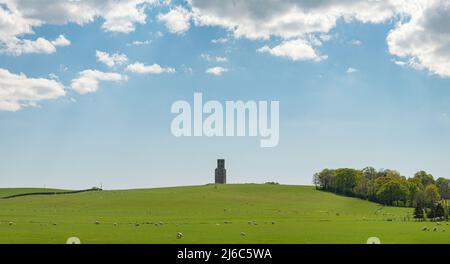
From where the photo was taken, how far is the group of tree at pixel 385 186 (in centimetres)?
14225

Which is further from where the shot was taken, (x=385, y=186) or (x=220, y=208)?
(x=385, y=186)

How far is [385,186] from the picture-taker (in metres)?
144

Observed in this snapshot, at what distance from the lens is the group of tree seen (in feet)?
467

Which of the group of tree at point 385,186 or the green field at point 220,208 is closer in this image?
the green field at point 220,208

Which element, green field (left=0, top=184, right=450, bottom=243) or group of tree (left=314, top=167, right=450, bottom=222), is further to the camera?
group of tree (left=314, top=167, right=450, bottom=222)

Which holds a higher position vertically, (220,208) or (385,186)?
(385,186)

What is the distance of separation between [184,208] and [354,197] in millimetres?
68446
